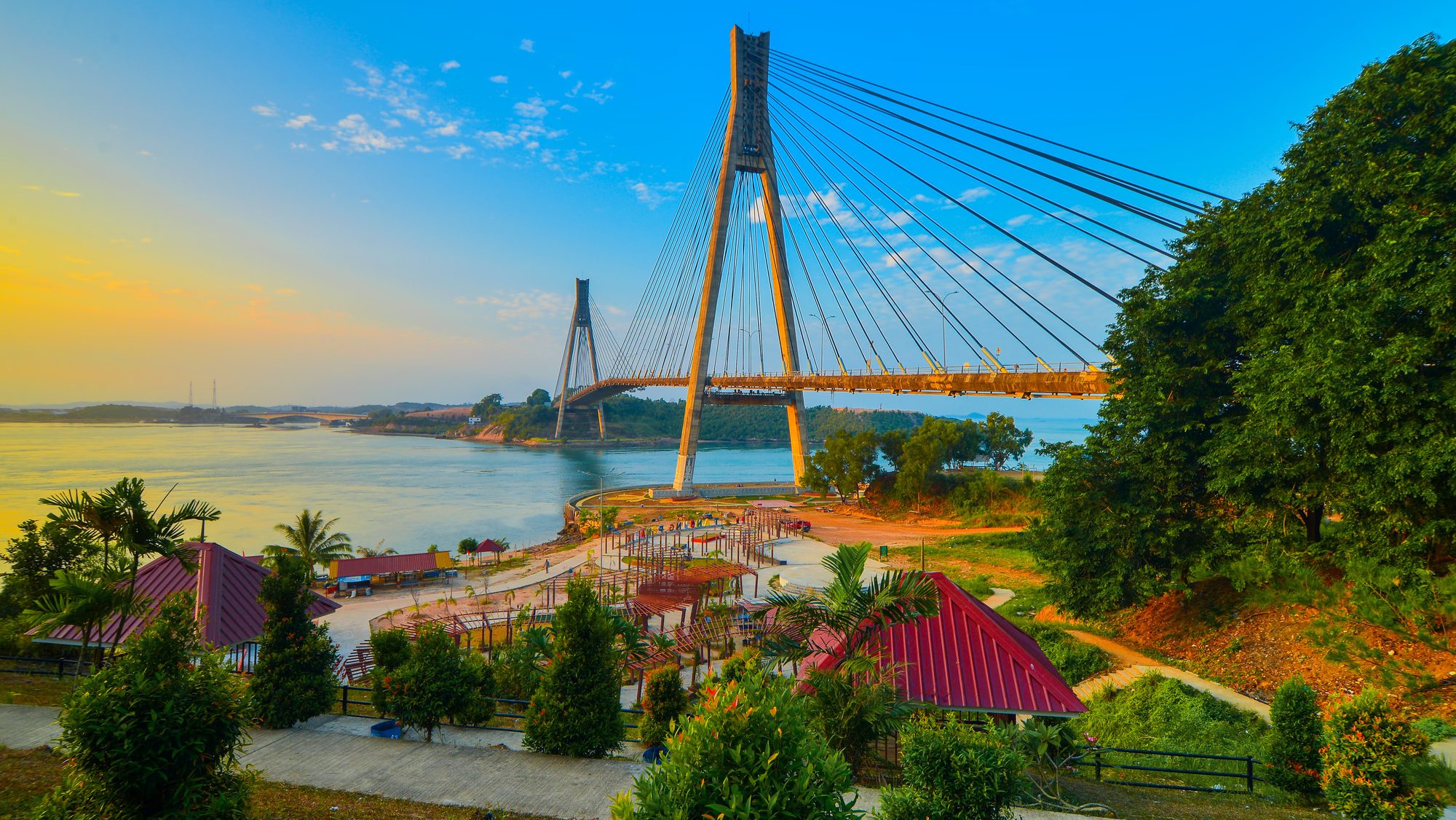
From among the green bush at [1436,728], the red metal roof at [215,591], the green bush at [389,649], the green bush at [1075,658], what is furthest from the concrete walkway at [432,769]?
the green bush at [1075,658]

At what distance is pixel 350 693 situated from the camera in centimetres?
1260

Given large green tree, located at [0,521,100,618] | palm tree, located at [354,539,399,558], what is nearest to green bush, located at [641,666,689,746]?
large green tree, located at [0,521,100,618]

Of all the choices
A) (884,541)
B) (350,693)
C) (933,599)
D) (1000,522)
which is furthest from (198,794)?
(1000,522)

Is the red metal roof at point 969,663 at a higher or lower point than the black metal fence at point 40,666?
higher

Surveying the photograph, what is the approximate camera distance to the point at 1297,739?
7.84 m

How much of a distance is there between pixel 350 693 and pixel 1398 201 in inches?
840

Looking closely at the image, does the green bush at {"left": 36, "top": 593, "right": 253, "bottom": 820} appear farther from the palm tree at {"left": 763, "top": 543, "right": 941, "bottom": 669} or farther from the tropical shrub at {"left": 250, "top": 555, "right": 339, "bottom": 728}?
the palm tree at {"left": 763, "top": 543, "right": 941, "bottom": 669}

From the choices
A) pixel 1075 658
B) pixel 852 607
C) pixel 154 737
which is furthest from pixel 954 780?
pixel 1075 658

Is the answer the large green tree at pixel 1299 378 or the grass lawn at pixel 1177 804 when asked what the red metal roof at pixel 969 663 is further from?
the large green tree at pixel 1299 378

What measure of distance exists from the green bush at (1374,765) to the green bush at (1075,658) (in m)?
7.42

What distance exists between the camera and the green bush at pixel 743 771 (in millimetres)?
3818

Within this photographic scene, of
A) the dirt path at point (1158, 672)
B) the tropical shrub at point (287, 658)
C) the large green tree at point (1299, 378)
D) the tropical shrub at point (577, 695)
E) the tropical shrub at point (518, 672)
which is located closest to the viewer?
the tropical shrub at point (577, 695)

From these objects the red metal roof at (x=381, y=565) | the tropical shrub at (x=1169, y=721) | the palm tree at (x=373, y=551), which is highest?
the tropical shrub at (x=1169, y=721)

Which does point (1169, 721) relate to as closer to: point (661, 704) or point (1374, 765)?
point (1374, 765)
